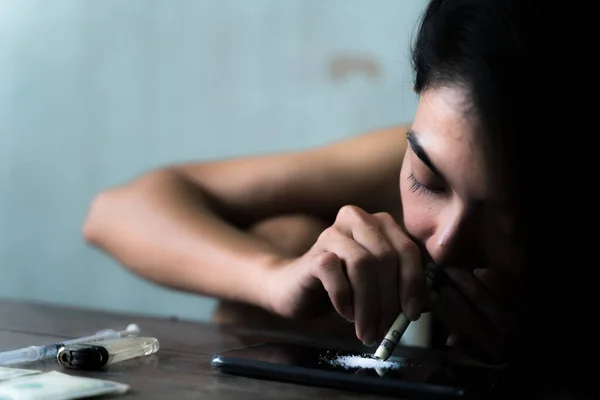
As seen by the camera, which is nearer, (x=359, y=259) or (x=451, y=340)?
(x=359, y=259)

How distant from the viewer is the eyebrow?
0.65 m

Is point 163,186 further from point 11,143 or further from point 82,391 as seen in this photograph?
point 11,143

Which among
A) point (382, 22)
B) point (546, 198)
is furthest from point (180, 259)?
point (382, 22)

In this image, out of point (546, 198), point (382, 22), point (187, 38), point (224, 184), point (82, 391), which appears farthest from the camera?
point (187, 38)

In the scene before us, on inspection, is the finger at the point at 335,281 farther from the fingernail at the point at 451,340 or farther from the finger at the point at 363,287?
the fingernail at the point at 451,340

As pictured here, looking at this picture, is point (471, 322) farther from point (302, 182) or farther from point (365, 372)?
point (302, 182)

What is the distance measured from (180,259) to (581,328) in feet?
1.47

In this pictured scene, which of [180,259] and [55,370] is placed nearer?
[55,370]

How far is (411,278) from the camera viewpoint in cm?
64

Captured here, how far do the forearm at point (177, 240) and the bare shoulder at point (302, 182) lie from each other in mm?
53

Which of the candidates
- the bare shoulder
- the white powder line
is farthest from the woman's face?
the bare shoulder

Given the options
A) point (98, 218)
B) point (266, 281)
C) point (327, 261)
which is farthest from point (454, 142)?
point (98, 218)

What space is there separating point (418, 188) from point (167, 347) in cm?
26

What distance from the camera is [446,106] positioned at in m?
0.64
